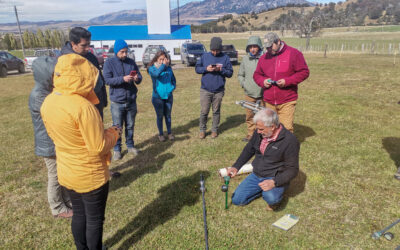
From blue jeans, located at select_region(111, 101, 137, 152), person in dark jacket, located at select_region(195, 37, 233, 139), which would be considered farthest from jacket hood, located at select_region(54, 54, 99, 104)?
person in dark jacket, located at select_region(195, 37, 233, 139)

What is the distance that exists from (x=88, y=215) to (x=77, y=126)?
919 millimetres

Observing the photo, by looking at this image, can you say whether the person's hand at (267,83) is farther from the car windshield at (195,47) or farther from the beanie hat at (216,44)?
the car windshield at (195,47)

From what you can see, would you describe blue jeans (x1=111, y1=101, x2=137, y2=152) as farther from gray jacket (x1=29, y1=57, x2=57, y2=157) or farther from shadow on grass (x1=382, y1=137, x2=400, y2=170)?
shadow on grass (x1=382, y1=137, x2=400, y2=170)

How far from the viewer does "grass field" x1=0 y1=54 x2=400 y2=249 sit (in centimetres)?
→ 332

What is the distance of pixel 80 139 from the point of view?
7.11 feet

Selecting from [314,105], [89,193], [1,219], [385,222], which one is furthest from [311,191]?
[314,105]

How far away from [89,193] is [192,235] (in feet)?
5.26

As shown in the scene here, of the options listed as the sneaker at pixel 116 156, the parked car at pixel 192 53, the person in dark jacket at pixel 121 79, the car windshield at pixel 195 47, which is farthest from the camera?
the car windshield at pixel 195 47

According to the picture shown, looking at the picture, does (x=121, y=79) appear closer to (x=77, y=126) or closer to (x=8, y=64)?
(x=77, y=126)

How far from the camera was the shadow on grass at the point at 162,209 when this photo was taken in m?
3.38

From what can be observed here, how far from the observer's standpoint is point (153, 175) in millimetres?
4832

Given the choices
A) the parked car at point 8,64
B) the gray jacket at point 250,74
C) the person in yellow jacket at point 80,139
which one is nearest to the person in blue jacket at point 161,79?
the gray jacket at point 250,74

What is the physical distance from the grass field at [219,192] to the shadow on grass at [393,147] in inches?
0.9

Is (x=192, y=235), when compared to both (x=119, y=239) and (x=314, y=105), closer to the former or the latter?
(x=119, y=239)
